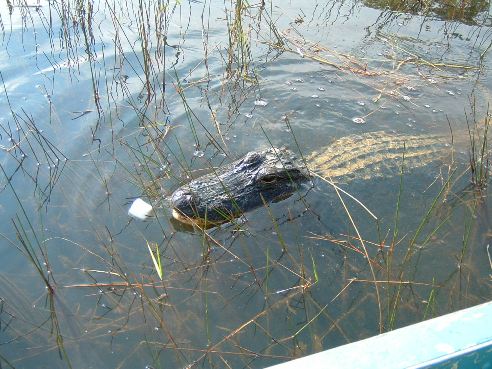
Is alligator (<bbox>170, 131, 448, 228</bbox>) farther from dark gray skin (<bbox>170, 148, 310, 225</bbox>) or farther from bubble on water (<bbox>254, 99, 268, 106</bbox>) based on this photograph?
bubble on water (<bbox>254, 99, 268, 106</bbox>)

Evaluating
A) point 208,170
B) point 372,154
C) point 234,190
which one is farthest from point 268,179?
point 372,154

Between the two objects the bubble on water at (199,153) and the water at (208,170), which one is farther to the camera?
the bubble on water at (199,153)

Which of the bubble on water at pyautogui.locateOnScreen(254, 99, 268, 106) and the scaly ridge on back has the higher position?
the bubble on water at pyautogui.locateOnScreen(254, 99, 268, 106)

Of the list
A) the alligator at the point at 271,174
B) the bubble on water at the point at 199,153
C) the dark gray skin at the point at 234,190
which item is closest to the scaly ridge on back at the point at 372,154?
the alligator at the point at 271,174

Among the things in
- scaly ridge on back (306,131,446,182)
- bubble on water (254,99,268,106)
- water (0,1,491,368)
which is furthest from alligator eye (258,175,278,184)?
bubble on water (254,99,268,106)

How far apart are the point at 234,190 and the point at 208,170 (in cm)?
58

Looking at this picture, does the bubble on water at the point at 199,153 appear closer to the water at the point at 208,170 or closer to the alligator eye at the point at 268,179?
the water at the point at 208,170

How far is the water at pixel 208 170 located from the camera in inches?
114

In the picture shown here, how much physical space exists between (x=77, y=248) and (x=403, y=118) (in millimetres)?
2939

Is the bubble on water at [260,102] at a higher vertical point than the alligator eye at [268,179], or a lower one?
higher

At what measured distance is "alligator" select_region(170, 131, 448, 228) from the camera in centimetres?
346

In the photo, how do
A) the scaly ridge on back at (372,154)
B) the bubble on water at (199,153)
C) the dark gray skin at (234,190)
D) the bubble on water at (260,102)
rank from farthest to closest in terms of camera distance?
the bubble on water at (260,102), the bubble on water at (199,153), the scaly ridge on back at (372,154), the dark gray skin at (234,190)

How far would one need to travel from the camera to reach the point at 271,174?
11.6 feet

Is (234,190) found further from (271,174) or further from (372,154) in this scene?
(372,154)
